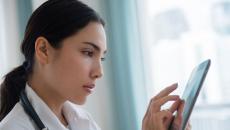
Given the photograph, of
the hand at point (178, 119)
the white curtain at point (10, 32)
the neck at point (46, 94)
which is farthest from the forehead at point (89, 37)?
the white curtain at point (10, 32)

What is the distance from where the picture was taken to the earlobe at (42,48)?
1015 millimetres

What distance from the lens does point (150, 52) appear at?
2043 millimetres

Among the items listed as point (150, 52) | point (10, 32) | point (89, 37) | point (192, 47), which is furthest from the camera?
point (10, 32)

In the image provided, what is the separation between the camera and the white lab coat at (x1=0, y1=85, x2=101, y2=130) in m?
0.92

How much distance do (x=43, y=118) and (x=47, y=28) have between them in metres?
0.29

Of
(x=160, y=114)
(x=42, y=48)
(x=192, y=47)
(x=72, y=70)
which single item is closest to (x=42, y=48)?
(x=42, y=48)

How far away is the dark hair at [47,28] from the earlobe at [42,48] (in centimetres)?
2

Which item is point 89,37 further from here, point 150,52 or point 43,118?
point 150,52

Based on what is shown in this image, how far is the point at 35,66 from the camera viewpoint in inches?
42.5

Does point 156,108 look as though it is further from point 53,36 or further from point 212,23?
point 212,23

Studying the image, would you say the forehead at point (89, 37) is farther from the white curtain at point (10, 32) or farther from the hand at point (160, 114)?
the white curtain at point (10, 32)

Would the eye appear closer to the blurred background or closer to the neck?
the neck

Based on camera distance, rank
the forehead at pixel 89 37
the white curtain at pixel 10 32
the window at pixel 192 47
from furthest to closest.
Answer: the white curtain at pixel 10 32
the window at pixel 192 47
the forehead at pixel 89 37

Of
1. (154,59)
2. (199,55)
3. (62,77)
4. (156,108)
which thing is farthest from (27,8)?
(156,108)
